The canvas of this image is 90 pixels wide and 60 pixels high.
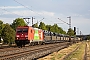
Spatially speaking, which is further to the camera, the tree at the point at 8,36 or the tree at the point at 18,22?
the tree at the point at 18,22

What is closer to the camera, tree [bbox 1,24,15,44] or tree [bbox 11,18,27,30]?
tree [bbox 1,24,15,44]

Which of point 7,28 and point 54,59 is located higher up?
point 7,28

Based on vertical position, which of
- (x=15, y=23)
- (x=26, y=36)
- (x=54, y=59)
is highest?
(x=15, y=23)

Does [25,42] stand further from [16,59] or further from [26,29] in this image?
[16,59]

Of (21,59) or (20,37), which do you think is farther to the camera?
(20,37)

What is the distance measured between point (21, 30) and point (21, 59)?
21268 mm

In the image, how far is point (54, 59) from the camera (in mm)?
22562

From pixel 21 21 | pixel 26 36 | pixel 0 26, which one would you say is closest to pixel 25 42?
pixel 26 36

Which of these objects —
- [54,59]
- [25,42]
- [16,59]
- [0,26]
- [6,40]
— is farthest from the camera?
[0,26]

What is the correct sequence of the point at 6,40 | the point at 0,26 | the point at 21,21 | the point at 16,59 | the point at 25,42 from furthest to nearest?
the point at 21,21 → the point at 0,26 → the point at 6,40 → the point at 25,42 → the point at 16,59

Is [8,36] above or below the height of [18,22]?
below

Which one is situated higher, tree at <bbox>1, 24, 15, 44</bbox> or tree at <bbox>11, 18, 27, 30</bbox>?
tree at <bbox>11, 18, 27, 30</bbox>

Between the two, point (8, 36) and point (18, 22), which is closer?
point (8, 36)

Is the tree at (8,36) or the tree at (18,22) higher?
the tree at (18,22)
